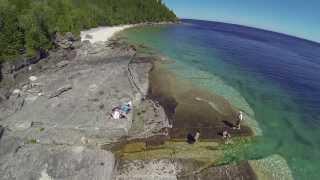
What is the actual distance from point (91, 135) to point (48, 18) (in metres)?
44.1

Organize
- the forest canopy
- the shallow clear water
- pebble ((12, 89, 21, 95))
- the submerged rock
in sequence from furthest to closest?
the forest canopy
pebble ((12, 89, 21, 95))
the shallow clear water
the submerged rock

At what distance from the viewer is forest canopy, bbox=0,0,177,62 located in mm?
55688

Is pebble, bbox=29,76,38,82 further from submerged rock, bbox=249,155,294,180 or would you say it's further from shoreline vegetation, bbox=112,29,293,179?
submerged rock, bbox=249,155,294,180

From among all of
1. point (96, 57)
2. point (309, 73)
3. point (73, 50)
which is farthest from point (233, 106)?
point (309, 73)

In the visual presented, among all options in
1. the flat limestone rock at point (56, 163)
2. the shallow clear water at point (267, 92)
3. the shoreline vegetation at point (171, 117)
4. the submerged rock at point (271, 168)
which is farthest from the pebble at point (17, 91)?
the submerged rock at point (271, 168)

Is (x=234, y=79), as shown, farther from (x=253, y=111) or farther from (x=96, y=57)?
(x=96, y=57)

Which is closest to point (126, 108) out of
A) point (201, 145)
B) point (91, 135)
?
point (91, 135)

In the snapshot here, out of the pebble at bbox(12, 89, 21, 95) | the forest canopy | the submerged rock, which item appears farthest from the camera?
the forest canopy

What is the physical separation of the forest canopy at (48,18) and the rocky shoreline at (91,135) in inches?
238

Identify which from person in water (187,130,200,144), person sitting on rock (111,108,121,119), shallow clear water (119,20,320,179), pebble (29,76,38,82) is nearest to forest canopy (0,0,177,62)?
pebble (29,76,38,82)

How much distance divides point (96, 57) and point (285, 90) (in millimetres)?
38541

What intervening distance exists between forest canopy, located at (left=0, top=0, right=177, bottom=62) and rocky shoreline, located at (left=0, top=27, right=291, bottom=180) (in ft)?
19.8

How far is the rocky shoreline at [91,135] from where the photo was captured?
30094 millimetres

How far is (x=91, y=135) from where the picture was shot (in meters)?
35.5
